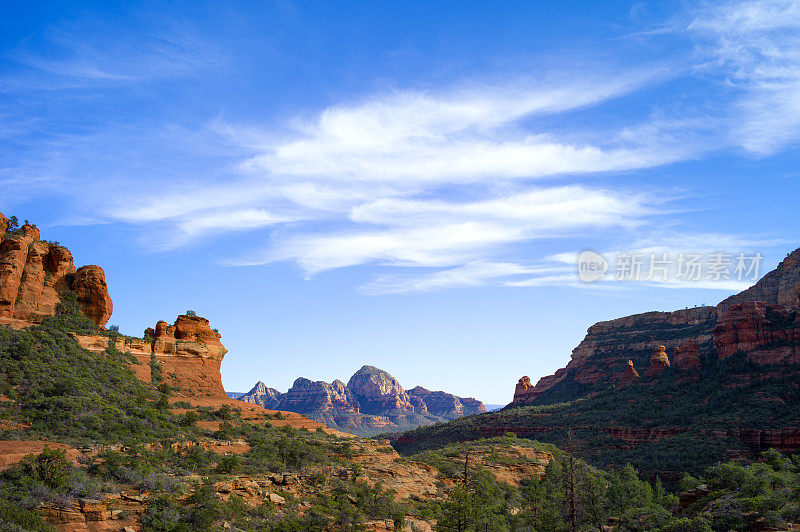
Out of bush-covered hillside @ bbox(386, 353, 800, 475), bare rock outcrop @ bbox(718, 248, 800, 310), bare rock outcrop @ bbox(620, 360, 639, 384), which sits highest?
bare rock outcrop @ bbox(718, 248, 800, 310)

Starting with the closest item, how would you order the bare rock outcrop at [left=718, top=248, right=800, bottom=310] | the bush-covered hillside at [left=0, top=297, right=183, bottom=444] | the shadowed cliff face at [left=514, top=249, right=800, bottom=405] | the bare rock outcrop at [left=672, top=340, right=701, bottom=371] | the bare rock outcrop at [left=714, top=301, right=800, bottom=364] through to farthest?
the bush-covered hillside at [left=0, top=297, right=183, bottom=444], the bare rock outcrop at [left=714, top=301, right=800, bottom=364], the shadowed cliff face at [left=514, top=249, right=800, bottom=405], the bare rock outcrop at [left=672, top=340, right=701, bottom=371], the bare rock outcrop at [left=718, top=248, right=800, bottom=310]

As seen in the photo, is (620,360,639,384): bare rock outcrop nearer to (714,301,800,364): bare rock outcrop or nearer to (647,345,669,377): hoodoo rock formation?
(647,345,669,377): hoodoo rock formation

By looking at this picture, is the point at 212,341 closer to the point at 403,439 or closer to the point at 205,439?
the point at 205,439

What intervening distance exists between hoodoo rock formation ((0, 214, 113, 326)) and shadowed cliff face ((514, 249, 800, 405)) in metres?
91.7

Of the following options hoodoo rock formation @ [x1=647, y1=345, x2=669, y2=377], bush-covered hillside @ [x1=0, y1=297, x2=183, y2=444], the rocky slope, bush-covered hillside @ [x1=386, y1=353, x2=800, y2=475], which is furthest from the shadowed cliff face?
bush-covered hillside @ [x1=0, y1=297, x2=183, y2=444]

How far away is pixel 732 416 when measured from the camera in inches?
2702

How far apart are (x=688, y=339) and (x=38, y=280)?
383ft

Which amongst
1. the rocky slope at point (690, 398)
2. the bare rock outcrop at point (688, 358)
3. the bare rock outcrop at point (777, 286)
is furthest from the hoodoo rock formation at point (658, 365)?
the bare rock outcrop at point (777, 286)

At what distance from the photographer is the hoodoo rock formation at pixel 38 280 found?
4159cm

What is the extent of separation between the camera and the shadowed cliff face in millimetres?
82188

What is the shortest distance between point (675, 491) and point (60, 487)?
61455 millimetres

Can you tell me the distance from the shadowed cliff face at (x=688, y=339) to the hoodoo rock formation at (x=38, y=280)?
301 feet

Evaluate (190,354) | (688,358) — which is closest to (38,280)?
(190,354)

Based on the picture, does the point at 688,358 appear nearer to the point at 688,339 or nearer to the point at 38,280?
the point at 688,339
